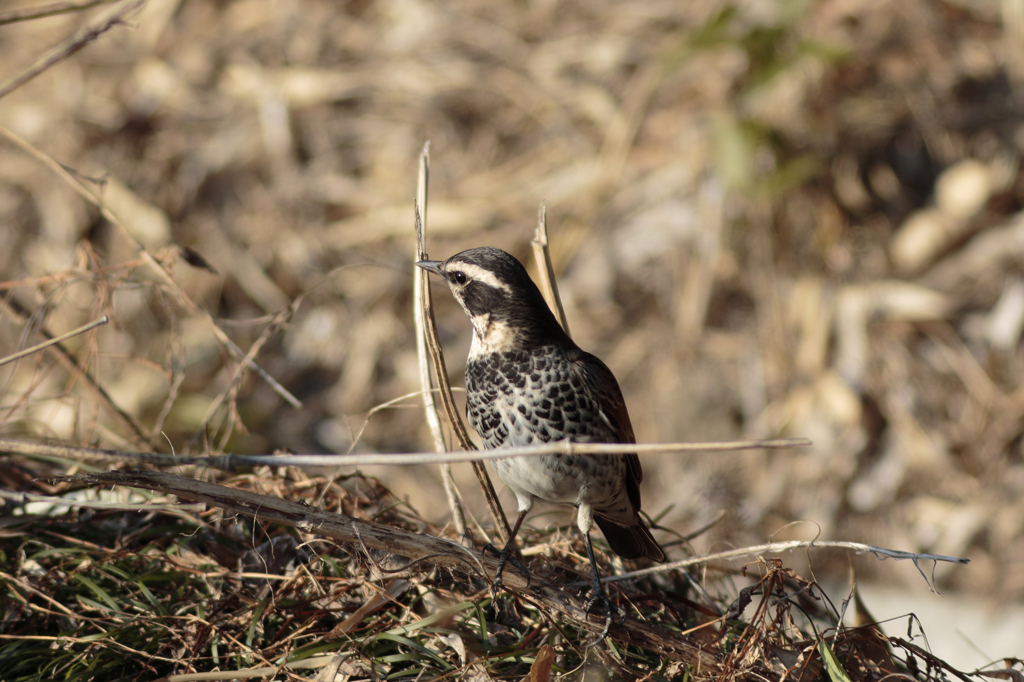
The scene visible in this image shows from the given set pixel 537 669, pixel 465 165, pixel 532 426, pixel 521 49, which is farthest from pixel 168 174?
pixel 537 669

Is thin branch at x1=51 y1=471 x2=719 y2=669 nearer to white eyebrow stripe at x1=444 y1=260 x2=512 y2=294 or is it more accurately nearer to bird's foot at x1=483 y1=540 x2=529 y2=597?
bird's foot at x1=483 y1=540 x2=529 y2=597

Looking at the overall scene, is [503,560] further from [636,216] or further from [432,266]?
[636,216]

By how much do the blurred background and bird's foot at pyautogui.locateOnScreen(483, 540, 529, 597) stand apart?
246 cm

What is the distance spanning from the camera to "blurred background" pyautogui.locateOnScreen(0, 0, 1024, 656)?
20.9 feet

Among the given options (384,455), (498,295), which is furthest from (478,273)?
(384,455)

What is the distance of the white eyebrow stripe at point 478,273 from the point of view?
288cm

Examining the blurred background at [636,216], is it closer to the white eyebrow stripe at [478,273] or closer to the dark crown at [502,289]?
the dark crown at [502,289]

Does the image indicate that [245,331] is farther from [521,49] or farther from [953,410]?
[953,410]

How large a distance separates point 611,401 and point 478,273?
2.09ft

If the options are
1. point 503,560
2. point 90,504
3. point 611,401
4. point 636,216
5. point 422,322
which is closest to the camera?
point 90,504

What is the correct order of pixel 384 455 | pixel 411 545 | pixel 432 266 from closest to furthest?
pixel 384 455 → pixel 411 545 → pixel 432 266

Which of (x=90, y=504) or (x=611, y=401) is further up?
(x=611, y=401)

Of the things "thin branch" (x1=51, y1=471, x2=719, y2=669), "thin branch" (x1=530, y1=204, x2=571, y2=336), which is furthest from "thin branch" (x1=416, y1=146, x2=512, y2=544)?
"thin branch" (x1=530, y1=204, x2=571, y2=336)

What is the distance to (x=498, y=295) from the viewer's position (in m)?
2.88
